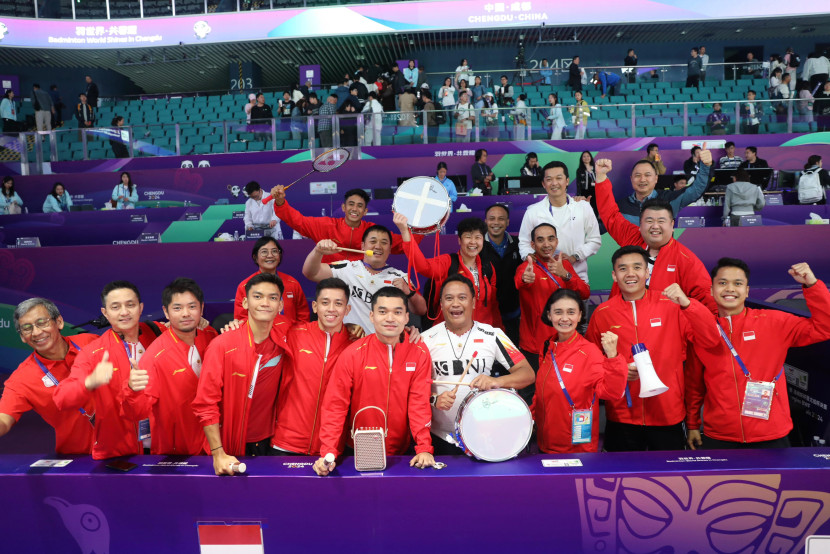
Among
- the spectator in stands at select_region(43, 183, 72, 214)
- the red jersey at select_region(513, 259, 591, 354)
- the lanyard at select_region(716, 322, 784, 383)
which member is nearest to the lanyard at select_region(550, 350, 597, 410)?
the lanyard at select_region(716, 322, 784, 383)

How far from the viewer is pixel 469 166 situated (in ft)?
37.6

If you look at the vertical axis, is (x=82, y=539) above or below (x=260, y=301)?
below

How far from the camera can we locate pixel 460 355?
3748mm

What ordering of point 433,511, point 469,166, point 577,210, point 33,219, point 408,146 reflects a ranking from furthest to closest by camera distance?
point 408,146
point 469,166
point 33,219
point 577,210
point 433,511

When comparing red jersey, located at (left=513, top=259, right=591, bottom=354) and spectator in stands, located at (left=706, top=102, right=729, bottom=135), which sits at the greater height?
spectator in stands, located at (left=706, top=102, right=729, bottom=135)

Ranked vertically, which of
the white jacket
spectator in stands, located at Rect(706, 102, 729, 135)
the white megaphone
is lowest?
the white megaphone

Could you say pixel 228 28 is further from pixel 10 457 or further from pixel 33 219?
pixel 10 457

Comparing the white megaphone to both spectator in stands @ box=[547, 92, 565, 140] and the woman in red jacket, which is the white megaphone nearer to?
the woman in red jacket

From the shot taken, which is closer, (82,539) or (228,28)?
(82,539)

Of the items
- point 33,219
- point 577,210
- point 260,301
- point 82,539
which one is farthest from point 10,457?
point 33,219

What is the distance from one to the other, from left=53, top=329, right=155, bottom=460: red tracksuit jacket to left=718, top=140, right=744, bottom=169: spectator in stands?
34.9ft

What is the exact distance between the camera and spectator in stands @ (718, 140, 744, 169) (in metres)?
10.8

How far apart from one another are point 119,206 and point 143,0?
1316 cm

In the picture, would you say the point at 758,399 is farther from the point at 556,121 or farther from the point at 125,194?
the point at 125,194
